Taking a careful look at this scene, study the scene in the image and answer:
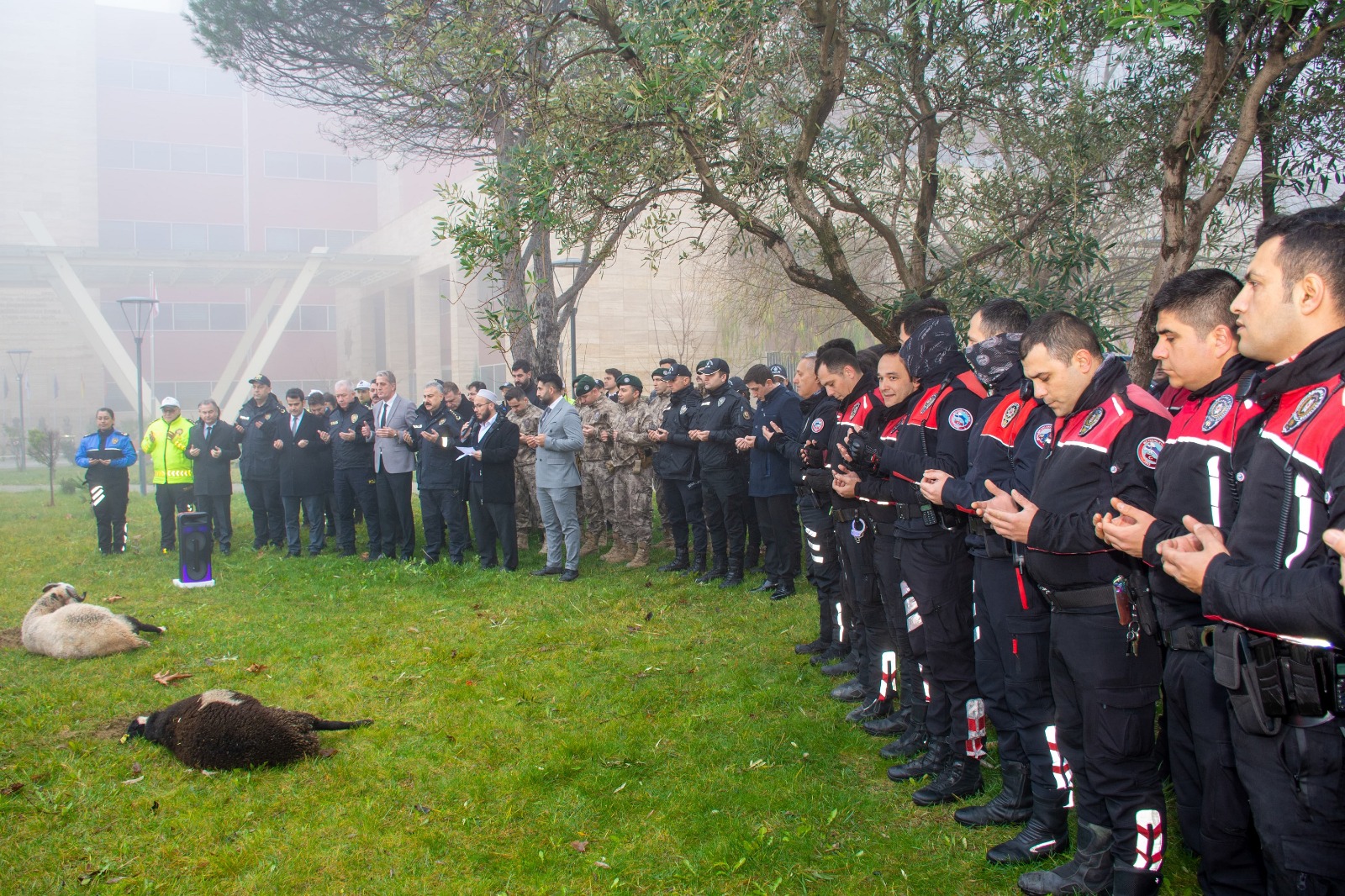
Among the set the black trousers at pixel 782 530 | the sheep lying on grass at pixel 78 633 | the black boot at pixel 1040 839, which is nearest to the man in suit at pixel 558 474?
the black trousers at pixel 782 530

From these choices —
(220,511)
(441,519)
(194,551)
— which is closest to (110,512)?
(220,511)

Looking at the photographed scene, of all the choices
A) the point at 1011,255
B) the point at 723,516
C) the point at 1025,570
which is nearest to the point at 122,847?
the point at 1025,570

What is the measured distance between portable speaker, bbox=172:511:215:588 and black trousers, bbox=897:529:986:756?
27.6 ft

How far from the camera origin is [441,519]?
434 inches

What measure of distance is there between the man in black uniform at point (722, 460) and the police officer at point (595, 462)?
170cm

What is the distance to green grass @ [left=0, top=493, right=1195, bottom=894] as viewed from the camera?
3.83 metres

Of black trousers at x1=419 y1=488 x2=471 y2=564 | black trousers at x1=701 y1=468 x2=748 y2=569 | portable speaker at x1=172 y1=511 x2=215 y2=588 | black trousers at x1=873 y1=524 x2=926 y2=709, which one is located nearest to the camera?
black trousers at x1=873 y1=524 x2=926 y2=709

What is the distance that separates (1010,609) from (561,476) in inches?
262

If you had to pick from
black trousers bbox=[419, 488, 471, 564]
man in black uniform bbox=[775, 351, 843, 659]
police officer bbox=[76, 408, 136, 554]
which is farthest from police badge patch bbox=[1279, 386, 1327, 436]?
police officer bbox=[76, 408, 136, 554]

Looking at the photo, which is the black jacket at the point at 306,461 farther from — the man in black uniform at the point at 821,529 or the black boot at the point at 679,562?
the man in black uniform at the point at 821,529

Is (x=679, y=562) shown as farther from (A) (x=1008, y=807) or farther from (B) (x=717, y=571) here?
(A) (x=1008, y=807)

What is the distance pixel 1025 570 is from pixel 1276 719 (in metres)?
1.25

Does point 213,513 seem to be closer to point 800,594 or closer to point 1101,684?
point 800,594

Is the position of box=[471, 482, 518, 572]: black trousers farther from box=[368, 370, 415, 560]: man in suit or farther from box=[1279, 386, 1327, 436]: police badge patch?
box=[1279, 386, 1327, 436]: police badge patch
